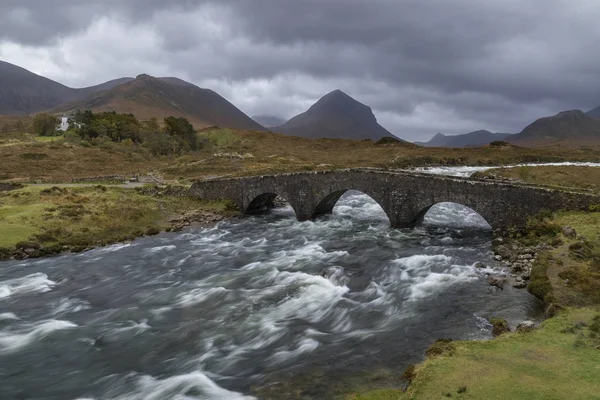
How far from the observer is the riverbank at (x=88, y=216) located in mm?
30359

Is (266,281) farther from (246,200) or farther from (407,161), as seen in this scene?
(407,161)

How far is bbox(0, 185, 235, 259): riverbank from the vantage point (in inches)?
1195

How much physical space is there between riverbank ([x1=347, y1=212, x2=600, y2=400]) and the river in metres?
1.32

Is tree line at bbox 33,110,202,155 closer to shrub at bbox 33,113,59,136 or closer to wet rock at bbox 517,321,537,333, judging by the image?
shrub at bbox 33,113,59,136

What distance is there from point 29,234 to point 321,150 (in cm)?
7931

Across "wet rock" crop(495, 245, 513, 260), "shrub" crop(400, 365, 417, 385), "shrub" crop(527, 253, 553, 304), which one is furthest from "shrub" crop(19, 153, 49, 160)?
"shrub" crop(400, 365, 417, 385)

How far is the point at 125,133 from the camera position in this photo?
97.8 m

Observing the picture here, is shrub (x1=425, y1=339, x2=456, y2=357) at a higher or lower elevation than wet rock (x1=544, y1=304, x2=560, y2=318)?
lower

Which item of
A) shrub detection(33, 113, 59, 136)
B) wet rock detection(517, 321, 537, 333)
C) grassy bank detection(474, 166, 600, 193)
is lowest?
wet rock detection(517, 321, 537, 333)

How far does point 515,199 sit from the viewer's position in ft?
88.2

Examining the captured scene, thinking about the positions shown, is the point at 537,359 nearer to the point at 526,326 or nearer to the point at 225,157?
the point at 526,326

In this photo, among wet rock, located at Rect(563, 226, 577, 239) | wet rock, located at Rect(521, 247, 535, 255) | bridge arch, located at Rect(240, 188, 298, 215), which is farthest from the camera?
bridge arch, located at Rect(240, 188, 298, 215)

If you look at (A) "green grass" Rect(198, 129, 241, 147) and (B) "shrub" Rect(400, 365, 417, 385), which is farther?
(A) "green grass" Rect(198, 129, 241, 147)

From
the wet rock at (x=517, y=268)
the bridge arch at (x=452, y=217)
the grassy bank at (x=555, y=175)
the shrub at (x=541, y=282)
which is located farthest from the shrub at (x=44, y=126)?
the shrub at (x=541, y=282)
